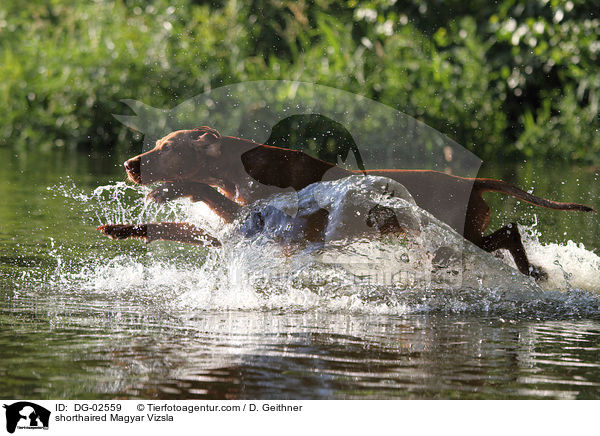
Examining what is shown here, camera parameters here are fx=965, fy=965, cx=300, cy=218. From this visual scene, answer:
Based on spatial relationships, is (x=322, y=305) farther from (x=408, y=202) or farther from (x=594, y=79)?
(x=594, y=79)

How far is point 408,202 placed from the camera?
5.91 metres

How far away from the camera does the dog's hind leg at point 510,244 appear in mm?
6141

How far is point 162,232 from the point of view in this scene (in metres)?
5.94

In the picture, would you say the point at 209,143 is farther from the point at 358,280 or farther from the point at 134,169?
the point at 358,280

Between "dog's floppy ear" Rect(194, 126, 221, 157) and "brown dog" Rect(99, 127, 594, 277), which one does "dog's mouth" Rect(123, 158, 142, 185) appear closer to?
"brown dog" Rect(99, 127, 594, 277)

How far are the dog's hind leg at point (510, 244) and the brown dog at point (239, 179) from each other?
0.08 m

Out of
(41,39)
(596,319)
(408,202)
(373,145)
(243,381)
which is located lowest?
(243,381)

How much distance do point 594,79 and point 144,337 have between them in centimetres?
1275

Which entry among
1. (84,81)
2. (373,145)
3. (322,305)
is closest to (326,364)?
(322,305)

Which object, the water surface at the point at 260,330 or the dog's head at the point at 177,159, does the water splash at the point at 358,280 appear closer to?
the water surface at the point at 260,330

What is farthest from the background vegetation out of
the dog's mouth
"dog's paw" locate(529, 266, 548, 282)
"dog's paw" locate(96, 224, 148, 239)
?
"dog's paw" locate(96, 224, 148, 239)
